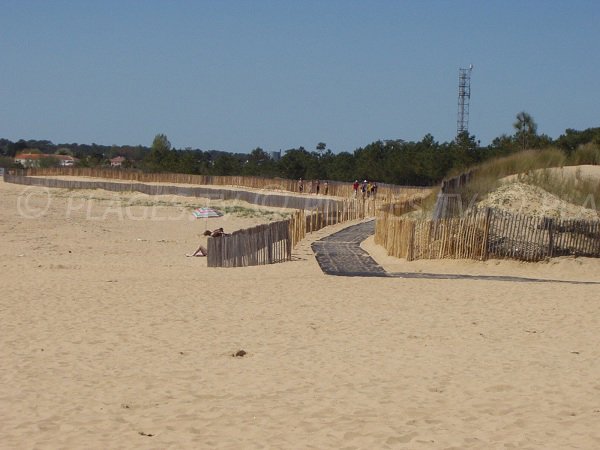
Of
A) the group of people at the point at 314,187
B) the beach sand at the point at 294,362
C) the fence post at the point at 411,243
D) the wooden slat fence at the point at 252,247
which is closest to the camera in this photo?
the beach sand at the point at 294,362

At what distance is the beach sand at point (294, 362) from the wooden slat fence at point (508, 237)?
379cm

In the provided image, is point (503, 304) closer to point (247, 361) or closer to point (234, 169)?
point (247, 361)

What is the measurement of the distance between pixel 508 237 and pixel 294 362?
38.8 ft

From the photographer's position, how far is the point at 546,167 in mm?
29609

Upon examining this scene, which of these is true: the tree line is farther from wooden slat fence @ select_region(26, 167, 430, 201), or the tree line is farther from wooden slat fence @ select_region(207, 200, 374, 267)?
wooden slat fence @ select_region(207, 200, 374, 267)

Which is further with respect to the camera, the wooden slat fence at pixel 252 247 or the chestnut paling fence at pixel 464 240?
the wooden slat fence at pixel 252 247

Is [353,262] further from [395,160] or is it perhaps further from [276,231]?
[395,160]

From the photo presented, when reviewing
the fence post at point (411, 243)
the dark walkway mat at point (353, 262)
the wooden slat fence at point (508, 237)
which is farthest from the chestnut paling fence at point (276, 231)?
the wooden slat fence at point (508, 237)

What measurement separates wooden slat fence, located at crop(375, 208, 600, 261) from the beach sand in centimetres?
379

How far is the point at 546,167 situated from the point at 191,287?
54.3 ft

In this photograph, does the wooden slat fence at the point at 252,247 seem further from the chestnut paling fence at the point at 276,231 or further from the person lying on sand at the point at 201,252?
the person lying on sand at the point at 201,252

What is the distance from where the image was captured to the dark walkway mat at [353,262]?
61.2 feet

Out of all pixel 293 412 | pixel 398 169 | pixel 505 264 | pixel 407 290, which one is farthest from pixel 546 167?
pixel 398 169

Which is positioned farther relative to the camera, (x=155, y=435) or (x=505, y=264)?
(x=505, y=264)
